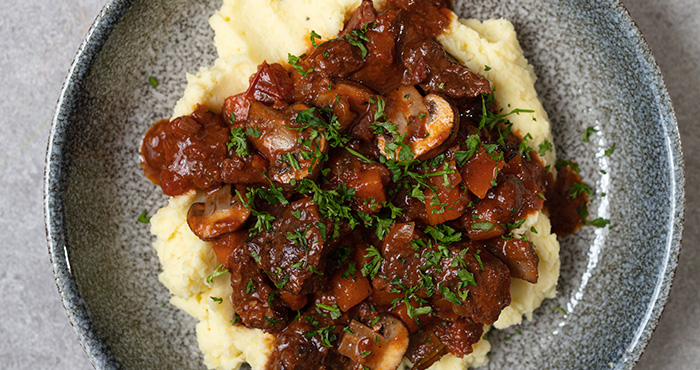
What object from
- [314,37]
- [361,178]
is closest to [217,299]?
[361,178]

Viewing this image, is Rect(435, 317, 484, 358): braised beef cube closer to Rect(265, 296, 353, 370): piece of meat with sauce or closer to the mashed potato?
the mashed potato

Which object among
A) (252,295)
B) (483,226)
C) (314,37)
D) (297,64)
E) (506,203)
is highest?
(314,37)

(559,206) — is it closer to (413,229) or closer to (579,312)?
(579,312)

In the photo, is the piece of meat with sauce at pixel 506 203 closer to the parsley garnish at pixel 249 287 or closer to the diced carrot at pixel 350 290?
the diced carrot at pixel 350 290

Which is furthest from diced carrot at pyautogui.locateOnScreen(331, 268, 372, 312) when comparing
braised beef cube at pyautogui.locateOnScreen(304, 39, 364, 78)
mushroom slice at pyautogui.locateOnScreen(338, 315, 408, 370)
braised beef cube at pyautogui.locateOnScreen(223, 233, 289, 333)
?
braised beef cube at pyautogui.locateOnScreen(304, 39, 364, 78)

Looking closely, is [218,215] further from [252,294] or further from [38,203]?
[38,203]

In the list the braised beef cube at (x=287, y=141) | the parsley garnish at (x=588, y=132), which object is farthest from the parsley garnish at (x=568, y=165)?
the braised beef cube at (x=287, y=141)

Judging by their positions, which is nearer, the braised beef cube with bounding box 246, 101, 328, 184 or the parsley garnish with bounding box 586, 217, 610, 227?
the braised beef cube with bounding box 246, 101, 328, 184

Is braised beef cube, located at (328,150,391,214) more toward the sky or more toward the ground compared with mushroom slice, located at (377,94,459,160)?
more toward the ground
